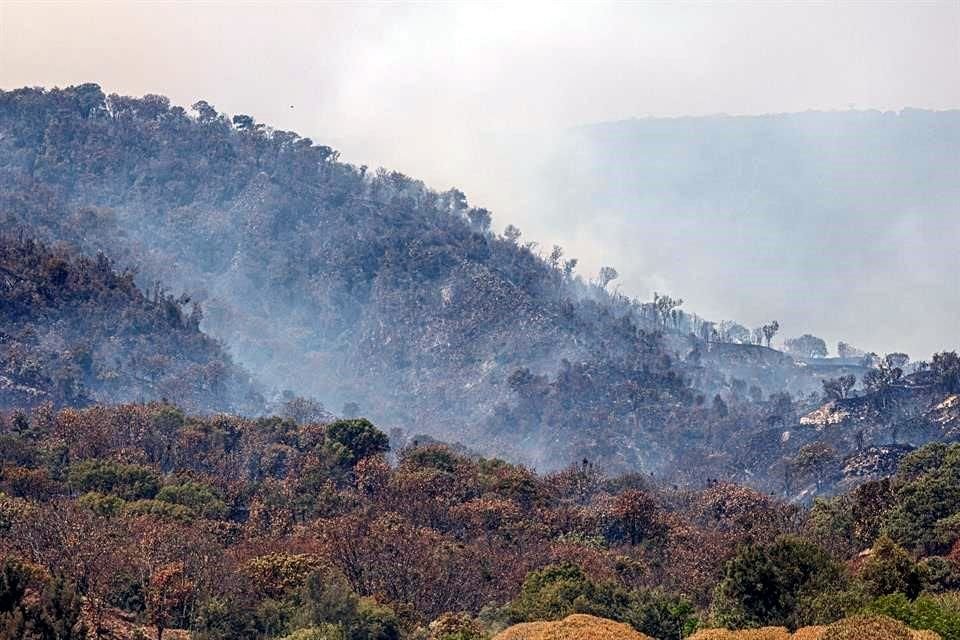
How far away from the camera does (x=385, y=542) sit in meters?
70.6

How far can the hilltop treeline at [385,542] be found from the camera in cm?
5591

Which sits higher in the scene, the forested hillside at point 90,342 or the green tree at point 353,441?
the forested hillside at point 90,342

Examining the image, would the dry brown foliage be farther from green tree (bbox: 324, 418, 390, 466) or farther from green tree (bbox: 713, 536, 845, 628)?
green tree (bbox: 324, 418, 390, 466)

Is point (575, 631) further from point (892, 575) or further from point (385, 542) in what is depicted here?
point (385, 542)

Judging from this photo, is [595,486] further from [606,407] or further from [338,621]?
[606,407]

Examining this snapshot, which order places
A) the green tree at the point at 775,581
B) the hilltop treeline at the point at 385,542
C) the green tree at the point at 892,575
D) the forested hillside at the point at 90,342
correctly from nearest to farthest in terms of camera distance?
the green tree at the point at 892,575 < the hilltop treeline at the point at 385,542 < the green tree at the point at 775,581 < the forested hillside at the point at 90,342

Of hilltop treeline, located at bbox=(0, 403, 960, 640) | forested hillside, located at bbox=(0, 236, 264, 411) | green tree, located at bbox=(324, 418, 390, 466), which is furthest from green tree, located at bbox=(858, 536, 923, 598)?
forested hillside, located at bbox=(0, 236, 264, 411)

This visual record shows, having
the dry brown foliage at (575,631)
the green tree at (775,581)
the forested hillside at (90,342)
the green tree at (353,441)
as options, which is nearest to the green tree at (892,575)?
the green tree at (775,581)

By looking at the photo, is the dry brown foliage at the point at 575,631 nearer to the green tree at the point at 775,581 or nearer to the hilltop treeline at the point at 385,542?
the hilltop treeline at the point at 385,542

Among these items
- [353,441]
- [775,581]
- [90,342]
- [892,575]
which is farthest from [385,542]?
[90,342]

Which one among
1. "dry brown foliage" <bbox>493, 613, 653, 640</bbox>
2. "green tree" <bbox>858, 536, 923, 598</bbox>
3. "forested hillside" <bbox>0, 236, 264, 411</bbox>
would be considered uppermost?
"forested hillside" <bbox>0, 236, 264, 411</bbox>

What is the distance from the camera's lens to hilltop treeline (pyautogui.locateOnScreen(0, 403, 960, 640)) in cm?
5591

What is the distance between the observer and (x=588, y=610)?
191 feet

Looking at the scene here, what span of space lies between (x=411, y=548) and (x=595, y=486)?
47.8 metres
